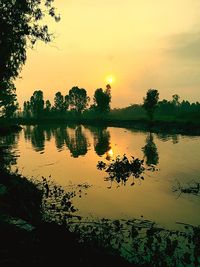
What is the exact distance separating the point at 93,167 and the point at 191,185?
45.5 ft

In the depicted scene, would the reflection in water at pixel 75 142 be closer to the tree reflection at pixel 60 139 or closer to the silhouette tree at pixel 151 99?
the tree reflection at pixel 60 139

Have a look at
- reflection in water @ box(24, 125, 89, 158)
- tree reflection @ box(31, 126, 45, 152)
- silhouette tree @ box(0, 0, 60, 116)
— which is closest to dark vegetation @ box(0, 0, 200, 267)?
silhouette tree @ box(0, 0, 60, 116)

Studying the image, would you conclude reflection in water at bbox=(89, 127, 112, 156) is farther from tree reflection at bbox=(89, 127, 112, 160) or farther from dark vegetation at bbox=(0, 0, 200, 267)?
dark vegetation at bbox=(0, 0, 200, 267)

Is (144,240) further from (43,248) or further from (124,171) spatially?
(124,171)

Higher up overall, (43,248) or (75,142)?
(43,248)

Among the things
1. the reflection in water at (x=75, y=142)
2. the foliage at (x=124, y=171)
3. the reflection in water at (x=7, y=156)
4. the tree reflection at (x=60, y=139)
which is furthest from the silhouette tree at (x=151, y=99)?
the foliage at (x=124, y=171)

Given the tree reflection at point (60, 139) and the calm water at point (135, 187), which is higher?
the calm water at point (135, 187)

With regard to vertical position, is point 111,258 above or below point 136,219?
above

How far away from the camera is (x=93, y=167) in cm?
3928

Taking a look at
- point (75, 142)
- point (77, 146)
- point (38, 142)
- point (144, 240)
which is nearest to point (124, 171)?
point (144, 240)

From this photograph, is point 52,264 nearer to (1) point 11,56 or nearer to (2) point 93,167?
(1) point 11,56

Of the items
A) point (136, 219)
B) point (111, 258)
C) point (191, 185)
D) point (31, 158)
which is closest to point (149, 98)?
point (31, 158)

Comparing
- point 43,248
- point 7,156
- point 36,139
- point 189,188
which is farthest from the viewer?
point 36,139

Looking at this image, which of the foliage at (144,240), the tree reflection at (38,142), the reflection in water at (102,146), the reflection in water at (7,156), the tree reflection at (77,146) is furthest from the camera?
the tree reflection at (38,142)
